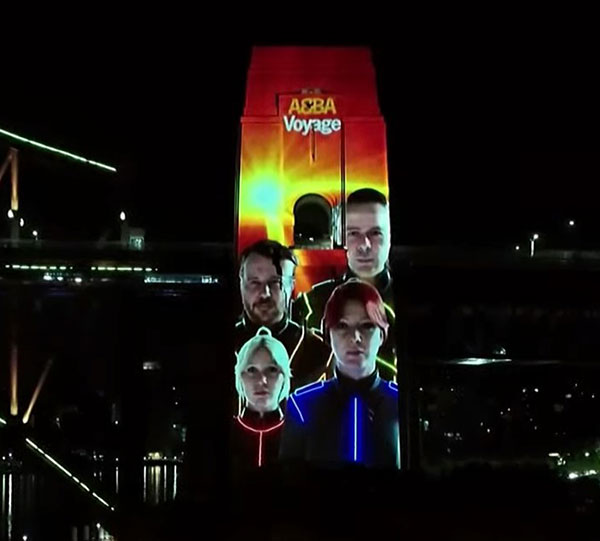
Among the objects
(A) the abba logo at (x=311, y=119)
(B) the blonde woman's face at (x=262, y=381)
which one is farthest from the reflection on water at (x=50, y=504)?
(A) the abba logo at (x=311, y=119)

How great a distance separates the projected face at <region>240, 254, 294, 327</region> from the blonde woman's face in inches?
22.2

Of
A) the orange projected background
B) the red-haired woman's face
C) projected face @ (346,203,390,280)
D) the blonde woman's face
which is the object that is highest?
the orange projected background

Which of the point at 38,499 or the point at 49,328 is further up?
the point at 49,328

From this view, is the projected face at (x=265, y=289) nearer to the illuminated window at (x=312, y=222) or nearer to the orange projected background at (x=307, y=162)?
the orange projected background at (x=307, y=162)

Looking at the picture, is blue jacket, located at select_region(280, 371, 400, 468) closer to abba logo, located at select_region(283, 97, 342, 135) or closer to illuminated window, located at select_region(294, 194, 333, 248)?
illuminated window, located at select_region(294, 194, 333, 248)

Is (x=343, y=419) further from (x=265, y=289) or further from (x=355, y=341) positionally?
(x=265, y=289)

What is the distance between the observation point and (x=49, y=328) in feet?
74.1

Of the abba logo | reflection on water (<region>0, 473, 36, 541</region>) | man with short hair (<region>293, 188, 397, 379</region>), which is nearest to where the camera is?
reflection on water (<region>0, 473, 36, 541</region>)

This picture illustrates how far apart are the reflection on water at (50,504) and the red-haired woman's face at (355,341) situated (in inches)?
133

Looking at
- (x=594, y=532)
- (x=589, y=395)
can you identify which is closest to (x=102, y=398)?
(x=589, y=395)

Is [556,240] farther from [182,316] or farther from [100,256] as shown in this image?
[100,256]

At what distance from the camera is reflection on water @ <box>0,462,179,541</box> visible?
16484 millimetres

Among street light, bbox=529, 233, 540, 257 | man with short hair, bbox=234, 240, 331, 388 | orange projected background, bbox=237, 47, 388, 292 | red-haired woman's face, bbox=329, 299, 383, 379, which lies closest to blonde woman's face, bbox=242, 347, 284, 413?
man with short hair, bbox=234, 240, 331, 388

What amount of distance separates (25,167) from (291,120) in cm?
893
